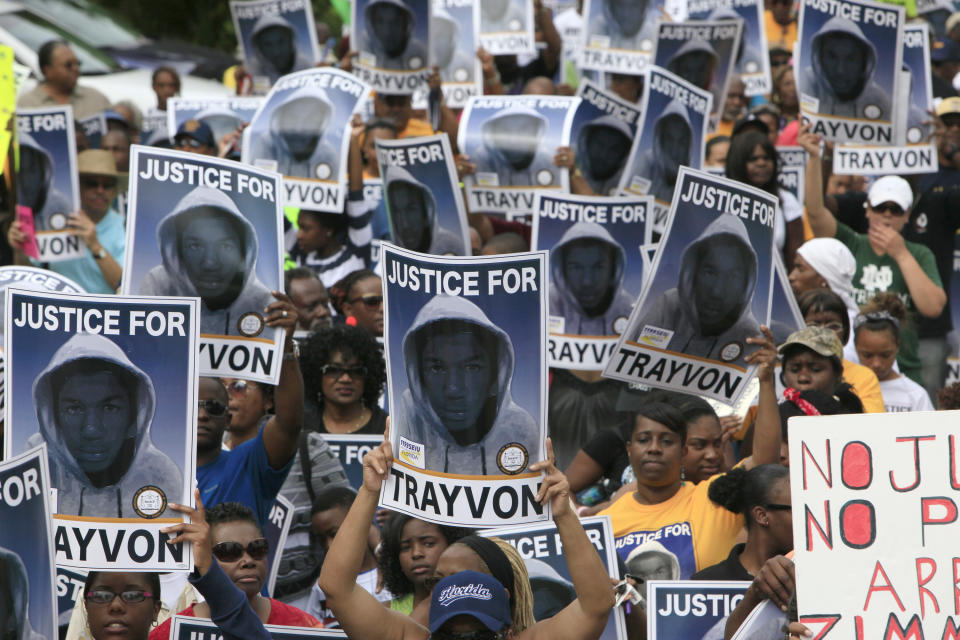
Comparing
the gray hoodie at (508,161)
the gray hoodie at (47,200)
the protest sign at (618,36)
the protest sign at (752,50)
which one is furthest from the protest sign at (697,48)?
the gray hoodie at (47,200)

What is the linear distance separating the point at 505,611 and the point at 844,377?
3.10 meters

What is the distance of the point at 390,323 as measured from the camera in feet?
16.4

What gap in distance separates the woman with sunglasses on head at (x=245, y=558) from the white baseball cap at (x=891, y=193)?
14.4 ft

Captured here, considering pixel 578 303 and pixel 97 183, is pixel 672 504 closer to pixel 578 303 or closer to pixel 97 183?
pixel 578 303

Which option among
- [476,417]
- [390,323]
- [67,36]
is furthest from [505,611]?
[67,36]

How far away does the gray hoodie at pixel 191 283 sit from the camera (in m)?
5.98

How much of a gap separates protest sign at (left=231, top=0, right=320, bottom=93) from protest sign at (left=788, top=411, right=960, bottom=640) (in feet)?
25.7

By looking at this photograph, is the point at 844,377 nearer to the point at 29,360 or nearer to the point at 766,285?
the point at 766,285

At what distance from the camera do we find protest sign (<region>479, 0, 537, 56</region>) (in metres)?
11.4

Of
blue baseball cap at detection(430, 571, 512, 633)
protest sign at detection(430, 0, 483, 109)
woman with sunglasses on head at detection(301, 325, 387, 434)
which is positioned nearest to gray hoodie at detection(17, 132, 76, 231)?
woman with sunglasses on head at detection(301, 325, 387, 434)

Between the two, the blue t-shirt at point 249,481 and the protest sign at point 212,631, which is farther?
the blue t-shirt at point 249,481

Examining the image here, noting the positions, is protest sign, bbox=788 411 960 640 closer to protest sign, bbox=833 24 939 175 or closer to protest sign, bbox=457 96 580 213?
protest sign, bbox=833 24 939 175

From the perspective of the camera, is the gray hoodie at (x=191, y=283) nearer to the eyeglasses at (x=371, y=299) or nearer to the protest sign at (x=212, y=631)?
the protest sign at (x=212, y=631)

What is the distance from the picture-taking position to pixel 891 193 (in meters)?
8.43
